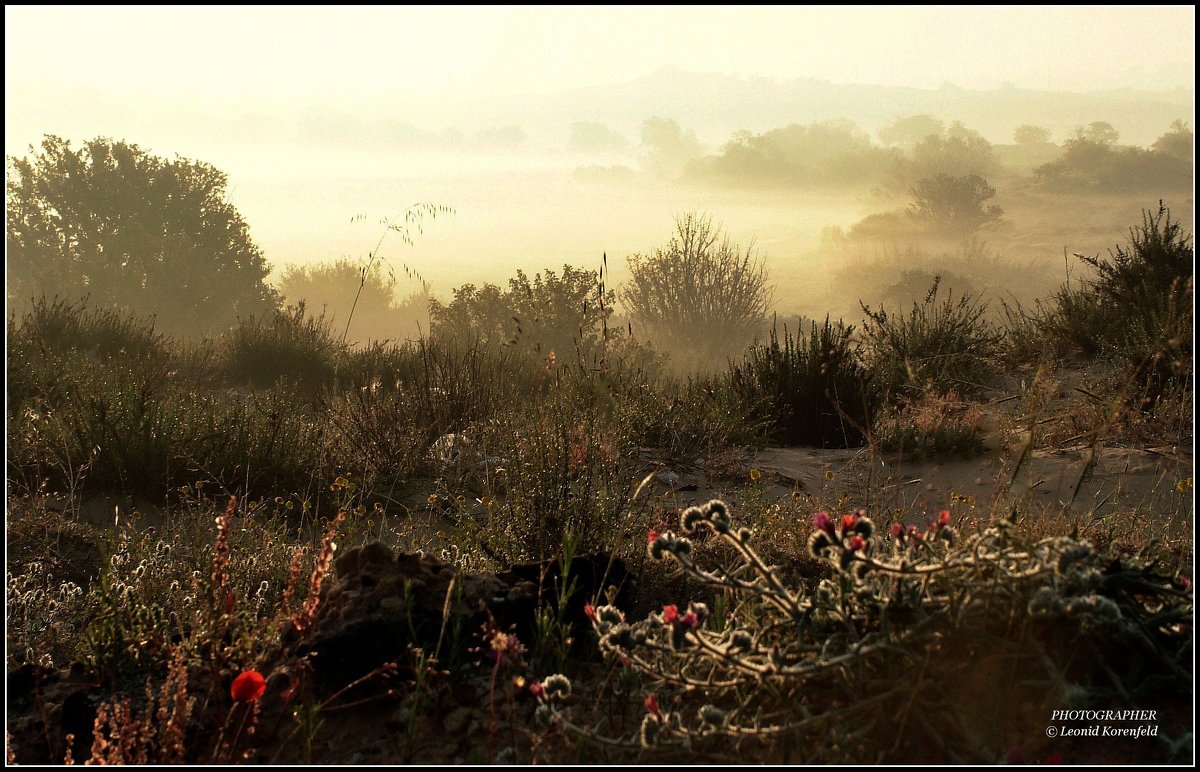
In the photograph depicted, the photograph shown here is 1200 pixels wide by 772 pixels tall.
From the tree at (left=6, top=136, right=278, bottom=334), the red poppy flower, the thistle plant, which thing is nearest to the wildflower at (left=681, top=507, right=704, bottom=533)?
the thistle plant

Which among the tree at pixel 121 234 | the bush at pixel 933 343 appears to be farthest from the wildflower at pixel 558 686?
the tree at pixel 121 234

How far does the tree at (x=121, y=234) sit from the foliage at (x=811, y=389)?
2765 cm

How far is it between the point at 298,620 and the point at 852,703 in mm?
1334

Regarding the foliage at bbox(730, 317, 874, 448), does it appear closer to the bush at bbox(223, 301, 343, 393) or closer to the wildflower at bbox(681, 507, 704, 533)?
the wildflower at bbox(681, 507, 704, 533)

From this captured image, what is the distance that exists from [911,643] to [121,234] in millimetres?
34649

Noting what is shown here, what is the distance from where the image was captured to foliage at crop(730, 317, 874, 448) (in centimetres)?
793

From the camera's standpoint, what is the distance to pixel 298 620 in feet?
7.09

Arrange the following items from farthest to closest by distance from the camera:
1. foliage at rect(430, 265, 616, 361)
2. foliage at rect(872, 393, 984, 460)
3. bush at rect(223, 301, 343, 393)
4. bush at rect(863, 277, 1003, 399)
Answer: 1. foliage at rect(430, 265, 616, 361)
2. bush at rect(223, 301, 343, 393)
3. bush at rect(863, 277, 1003, 399)
4. foliage at rect(872, 393, 984, 460)

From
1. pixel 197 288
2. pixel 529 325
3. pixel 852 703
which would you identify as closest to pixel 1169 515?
pixel 852 703

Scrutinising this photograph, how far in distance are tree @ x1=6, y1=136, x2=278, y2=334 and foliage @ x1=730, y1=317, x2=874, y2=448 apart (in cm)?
2765

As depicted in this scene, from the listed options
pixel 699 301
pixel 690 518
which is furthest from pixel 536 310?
pixel 690 518

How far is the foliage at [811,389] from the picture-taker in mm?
7934

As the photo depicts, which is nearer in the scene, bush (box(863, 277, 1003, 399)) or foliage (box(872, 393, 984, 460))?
foliage (box(872, 393, 984, 460))

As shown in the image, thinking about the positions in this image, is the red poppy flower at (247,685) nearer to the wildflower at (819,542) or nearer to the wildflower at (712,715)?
the wildflower at (712,715)
